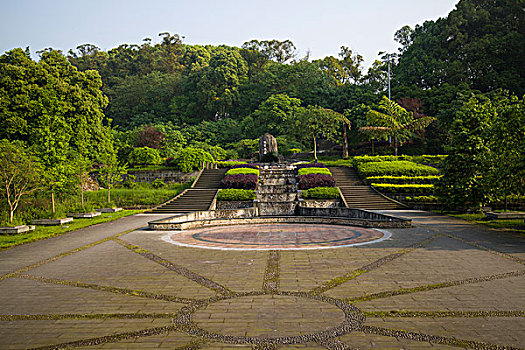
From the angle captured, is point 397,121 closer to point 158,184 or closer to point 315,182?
point 315,182

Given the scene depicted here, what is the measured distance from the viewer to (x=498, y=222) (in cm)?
1428

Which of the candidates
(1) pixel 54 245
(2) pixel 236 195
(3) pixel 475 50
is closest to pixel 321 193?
(2) pixel 236 195

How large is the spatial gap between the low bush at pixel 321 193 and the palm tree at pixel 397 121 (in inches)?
632

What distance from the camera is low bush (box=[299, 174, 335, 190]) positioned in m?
24.2

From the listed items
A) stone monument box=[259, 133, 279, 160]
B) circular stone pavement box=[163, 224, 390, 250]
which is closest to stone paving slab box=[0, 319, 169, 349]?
circular stone pavement box=[163, 224, 390, 250]

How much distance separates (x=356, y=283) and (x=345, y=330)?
84.8 inches

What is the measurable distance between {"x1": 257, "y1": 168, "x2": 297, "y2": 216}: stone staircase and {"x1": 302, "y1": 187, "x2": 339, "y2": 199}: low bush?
2.93 feet

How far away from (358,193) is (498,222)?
10121mm

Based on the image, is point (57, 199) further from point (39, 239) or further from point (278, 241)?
point (278, 241)

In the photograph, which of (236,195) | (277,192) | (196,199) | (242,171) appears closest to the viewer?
(236,195)

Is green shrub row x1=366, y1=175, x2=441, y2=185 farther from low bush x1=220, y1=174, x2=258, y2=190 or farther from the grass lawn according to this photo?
low bush x1=220, y1=174, x2=258, y2=190

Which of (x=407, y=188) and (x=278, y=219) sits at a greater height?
(x=407, y=188)

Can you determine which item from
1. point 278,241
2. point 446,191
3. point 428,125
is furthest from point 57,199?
point 428,125

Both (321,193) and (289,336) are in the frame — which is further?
(321,193)
